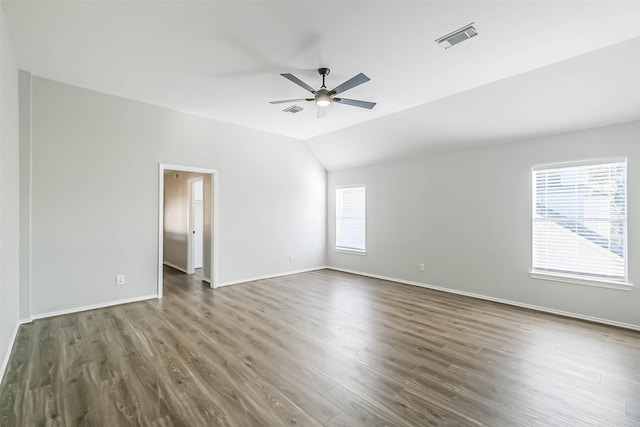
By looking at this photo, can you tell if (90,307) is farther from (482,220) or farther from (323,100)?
(482,220)

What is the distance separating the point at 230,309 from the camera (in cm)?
399

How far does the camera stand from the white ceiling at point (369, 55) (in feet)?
7.55

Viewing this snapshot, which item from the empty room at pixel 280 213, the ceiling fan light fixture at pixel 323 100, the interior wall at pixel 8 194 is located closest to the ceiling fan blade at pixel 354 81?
the empty room at pixel 280 213

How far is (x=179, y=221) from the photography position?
6.80m

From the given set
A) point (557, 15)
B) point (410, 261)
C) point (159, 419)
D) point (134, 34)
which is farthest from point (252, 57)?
point (410, 261)

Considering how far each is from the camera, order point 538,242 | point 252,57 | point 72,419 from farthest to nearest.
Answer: point 538,242
point 252,57
point 72,419

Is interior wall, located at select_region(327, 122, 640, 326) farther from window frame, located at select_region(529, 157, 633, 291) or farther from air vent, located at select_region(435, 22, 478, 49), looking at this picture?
air vent, located at select_region(435, 22, 478, 49)

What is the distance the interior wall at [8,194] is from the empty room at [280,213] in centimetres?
6

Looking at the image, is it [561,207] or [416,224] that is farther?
[416,224]

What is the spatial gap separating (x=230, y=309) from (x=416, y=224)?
11.7 ft

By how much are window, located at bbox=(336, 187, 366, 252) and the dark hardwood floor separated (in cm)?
259

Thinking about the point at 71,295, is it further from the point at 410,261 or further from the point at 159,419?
the point at 410,261

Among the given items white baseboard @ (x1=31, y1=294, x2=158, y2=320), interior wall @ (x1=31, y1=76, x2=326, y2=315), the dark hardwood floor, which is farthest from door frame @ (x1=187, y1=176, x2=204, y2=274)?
the dark hardwood floor

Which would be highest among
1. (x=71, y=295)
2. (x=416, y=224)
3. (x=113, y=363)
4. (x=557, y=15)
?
(x=557, y=15)
